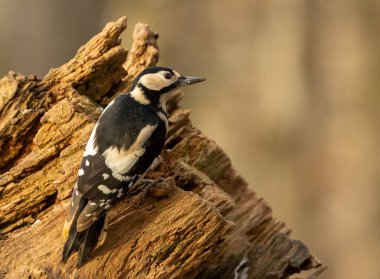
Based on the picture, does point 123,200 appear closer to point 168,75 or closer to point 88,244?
point 88,244

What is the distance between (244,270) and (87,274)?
4.13 feet

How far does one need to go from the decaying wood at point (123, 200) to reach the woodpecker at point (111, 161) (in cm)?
12

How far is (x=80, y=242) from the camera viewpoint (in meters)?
5.14

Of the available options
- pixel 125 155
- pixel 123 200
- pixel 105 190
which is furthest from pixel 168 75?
pixel 105 190

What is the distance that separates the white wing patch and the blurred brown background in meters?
7.56

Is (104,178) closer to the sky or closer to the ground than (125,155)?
closer to the ground

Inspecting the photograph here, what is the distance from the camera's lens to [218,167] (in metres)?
6.30

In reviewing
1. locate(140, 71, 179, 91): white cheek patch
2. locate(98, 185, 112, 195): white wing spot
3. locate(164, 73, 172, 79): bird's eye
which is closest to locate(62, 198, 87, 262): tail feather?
locate(98, 185, 112, 195): white wing spot

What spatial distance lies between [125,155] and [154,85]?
683 millimetres

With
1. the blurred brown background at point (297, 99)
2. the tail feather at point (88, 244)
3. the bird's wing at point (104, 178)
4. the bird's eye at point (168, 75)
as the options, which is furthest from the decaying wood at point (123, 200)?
the blurred brown background at point (297, 99)

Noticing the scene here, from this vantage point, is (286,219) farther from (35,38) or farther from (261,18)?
(35,38)

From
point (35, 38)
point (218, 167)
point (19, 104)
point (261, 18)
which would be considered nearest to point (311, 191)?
point (261, 18)

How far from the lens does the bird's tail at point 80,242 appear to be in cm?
512

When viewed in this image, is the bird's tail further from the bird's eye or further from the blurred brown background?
the blurred brown background
